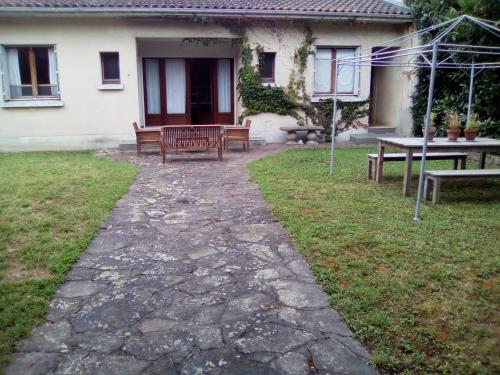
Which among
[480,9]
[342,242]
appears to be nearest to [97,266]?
[342,242]

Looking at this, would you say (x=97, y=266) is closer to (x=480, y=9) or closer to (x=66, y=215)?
(x=66, y=215)

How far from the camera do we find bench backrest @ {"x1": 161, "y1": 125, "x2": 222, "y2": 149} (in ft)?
31.9

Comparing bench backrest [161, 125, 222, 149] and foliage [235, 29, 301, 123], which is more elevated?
foliage [235, 29, 301, 123]

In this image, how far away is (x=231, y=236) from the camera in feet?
16.3

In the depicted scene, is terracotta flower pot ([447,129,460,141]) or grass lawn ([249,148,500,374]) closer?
grass lawn ([249,148,500,374])

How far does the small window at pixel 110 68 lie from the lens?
11938 mm

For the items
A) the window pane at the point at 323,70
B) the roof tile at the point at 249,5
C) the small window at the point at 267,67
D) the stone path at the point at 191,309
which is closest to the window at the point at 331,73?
the window pane at the point at 323,70

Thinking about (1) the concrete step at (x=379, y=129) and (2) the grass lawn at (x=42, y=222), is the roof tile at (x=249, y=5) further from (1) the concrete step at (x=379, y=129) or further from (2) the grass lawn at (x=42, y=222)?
(2) the grass lawn at (x=42, y=222)

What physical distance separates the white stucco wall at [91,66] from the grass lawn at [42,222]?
2210 millimetres

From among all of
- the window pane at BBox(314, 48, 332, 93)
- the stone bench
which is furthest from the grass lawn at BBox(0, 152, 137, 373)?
the window pane at BBox(314, 48, 332, 93)

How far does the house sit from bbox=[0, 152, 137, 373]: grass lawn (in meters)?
2.46

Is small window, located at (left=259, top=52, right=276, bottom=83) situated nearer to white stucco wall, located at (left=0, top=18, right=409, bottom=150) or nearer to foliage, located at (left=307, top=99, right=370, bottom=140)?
white stucco wall, located at (left=0, top=18, right=409, bottom=150)

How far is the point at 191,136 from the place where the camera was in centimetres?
978

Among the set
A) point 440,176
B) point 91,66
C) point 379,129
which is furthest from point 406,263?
point 91,66
